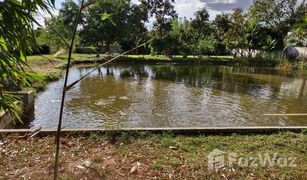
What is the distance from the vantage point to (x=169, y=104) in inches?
368

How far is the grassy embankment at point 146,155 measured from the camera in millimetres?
3307

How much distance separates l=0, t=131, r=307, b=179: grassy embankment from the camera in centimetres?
331

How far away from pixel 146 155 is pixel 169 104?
18.2 feet

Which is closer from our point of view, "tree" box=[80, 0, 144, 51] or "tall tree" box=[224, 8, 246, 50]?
"tree" box=[80, 0, 144, 51]

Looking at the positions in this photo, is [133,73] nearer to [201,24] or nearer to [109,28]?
[109,28]

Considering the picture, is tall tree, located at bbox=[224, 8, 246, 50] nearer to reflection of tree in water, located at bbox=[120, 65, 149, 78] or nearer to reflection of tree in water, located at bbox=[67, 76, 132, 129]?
reflection of tree in water, located at bbox=[120, 65, 149, 78]

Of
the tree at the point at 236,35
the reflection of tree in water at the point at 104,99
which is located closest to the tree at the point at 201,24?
the tree at the point at 236,35


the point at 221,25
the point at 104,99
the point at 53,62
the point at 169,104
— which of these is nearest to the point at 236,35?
the point at 221,25

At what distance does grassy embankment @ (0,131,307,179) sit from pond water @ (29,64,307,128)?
132cm

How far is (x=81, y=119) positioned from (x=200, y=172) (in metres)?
4.55

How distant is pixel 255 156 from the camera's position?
3904 mm

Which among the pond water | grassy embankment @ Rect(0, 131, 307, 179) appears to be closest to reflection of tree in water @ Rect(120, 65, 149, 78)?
the pond water

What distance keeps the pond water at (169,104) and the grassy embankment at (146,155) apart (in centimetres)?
132

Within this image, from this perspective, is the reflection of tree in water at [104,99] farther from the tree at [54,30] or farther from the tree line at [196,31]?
the tree line at [196,31]
